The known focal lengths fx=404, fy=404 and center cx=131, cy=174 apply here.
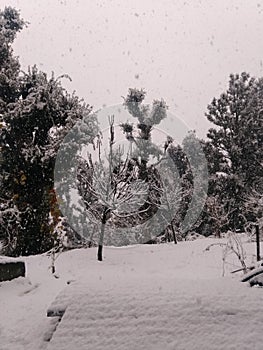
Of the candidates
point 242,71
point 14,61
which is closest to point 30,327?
point 14,61

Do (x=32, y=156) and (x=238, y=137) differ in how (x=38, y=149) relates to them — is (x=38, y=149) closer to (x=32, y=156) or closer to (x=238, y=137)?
(x=32, y=156)

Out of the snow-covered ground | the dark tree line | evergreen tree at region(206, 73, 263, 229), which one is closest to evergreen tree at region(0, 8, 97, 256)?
the dark tree line

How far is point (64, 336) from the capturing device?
3.50 metres

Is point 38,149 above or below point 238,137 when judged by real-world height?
below

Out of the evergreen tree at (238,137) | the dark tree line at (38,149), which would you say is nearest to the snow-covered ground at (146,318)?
the dark tree line at (38,149)

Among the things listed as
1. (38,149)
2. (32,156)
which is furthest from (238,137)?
(32,156)

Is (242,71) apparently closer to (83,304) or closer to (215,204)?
(215,204)

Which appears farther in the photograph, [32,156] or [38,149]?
[38,149]

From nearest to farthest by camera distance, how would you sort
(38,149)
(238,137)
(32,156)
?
(32,156) → (38,149) → (238,137)

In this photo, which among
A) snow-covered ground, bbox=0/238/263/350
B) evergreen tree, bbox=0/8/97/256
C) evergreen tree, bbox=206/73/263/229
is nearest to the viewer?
snow-covered ground, bbox=0/238/263/350

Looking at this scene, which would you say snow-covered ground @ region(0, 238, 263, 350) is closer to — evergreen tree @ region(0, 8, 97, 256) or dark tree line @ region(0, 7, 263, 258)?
dark tree line @ region(0, 7, 263, 258)

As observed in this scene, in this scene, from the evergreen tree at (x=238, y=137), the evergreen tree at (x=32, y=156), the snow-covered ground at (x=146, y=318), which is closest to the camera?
the snow-covered ground at (x=146, y=318)

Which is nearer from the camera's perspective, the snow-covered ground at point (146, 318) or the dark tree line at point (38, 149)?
the snow-covered ground at point (146, 318)

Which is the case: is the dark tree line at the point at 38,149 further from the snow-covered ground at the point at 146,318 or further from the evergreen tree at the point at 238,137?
the snow-covered ground at the point at 146,318
